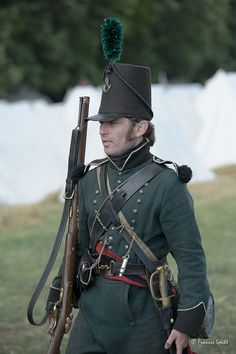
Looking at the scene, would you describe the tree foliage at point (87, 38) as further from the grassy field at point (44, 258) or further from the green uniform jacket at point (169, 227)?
the green uniform jacket at point (169, 227)

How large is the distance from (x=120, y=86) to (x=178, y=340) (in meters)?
1.04

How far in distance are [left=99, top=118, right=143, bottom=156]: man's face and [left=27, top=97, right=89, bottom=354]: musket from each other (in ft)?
0.62

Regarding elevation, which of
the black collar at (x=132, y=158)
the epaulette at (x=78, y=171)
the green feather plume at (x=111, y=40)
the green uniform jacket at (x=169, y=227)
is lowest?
the green uniform jacket at (x=169, y=227)

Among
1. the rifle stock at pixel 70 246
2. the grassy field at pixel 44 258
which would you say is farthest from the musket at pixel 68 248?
the grassy field at pixel 44 258

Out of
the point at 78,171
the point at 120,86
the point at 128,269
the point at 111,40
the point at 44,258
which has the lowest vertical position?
the point at 44,258

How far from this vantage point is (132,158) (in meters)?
4.18

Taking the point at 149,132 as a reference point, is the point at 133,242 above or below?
below

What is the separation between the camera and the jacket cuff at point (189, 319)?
398cm

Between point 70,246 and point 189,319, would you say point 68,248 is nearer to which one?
point 70,246

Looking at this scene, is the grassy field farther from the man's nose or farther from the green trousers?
the man's nose

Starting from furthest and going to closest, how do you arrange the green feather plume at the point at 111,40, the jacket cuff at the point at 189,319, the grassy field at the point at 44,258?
the grassy field at the point at 44,258 → the green feather plume at the point at 111,40 → the jacket cuff at the point at 189,319

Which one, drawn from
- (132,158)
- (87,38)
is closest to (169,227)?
(132,158)

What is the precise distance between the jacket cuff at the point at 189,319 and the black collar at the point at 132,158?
622mm

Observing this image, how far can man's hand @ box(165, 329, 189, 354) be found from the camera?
3999mm
